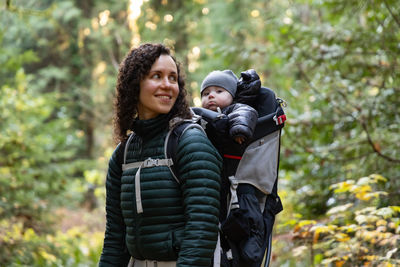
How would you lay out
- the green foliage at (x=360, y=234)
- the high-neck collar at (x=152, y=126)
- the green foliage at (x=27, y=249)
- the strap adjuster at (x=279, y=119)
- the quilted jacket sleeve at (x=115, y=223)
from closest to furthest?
the high-neck collar at (x=152, y=126) < the strap adjuster at (x=279, y=119) < the quilted jacket sleeve at (x=115, y=223) < the green foliage at (x=360, y=234) < the green foliage at (x=27, y=249)

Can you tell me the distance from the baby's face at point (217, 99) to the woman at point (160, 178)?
21 centimetres

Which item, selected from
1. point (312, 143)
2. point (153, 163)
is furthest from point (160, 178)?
point (312, 143)

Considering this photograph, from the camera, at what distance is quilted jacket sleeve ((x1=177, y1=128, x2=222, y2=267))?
2100 mm

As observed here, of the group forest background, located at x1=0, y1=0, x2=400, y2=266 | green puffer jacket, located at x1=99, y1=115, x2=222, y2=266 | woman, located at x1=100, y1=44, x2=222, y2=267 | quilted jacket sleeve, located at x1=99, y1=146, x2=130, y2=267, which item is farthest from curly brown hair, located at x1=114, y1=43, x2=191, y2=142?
forest background, located at x1=0, y1=0, x2=400, y2=266

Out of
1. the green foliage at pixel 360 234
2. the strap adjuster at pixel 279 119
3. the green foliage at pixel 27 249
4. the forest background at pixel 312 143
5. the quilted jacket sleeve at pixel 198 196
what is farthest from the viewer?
the green foliage at pixel 27 249

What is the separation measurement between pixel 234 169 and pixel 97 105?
13.9m

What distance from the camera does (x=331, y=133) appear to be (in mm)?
6906

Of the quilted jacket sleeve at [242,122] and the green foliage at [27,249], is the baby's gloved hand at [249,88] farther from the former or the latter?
the green foliage at [27,249]

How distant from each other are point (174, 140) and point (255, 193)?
0.54 metres

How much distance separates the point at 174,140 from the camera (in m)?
2.30

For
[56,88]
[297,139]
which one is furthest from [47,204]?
[56,88]

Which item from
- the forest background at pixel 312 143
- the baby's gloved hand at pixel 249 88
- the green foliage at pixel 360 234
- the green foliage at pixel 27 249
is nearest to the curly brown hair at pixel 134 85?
the baby's gloved hand at pixel 249 88

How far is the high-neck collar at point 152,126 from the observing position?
2383 mm

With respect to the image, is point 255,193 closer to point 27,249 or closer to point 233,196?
point 233,196
